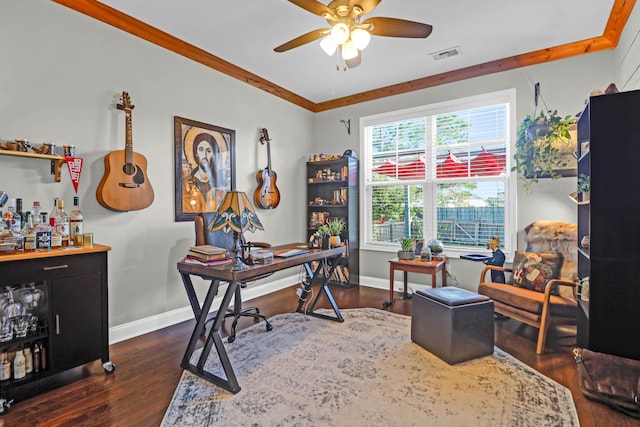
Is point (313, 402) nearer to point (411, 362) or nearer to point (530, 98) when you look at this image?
point (411, 362)

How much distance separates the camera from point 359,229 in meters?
4.68

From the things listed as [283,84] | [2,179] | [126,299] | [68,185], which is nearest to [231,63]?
[283,84]

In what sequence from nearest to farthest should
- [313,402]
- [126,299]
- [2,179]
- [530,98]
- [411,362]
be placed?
[313,402] → [2,179] → [411,362] → [126,299] → [530,98]

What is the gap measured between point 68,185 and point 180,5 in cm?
169

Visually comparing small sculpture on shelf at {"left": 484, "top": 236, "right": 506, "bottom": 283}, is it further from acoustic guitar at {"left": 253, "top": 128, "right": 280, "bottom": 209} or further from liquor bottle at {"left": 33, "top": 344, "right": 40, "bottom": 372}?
liquor bottle at {"left": 33, "top": 344, "right": 40, "bottom": 372}

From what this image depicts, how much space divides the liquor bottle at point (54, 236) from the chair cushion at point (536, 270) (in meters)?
3.76

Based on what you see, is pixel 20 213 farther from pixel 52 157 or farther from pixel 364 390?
pixel 364 390

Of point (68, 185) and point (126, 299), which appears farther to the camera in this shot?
point (126, 299)

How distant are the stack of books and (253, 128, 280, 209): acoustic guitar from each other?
1.82 meters

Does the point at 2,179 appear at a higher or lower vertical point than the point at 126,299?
higher

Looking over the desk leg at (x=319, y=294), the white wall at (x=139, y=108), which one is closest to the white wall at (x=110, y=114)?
the white wall at (x=139, y=108)

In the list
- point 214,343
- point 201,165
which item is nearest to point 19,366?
point 214,343

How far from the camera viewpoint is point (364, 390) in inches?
79.2

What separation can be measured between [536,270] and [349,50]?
99.5 inches
